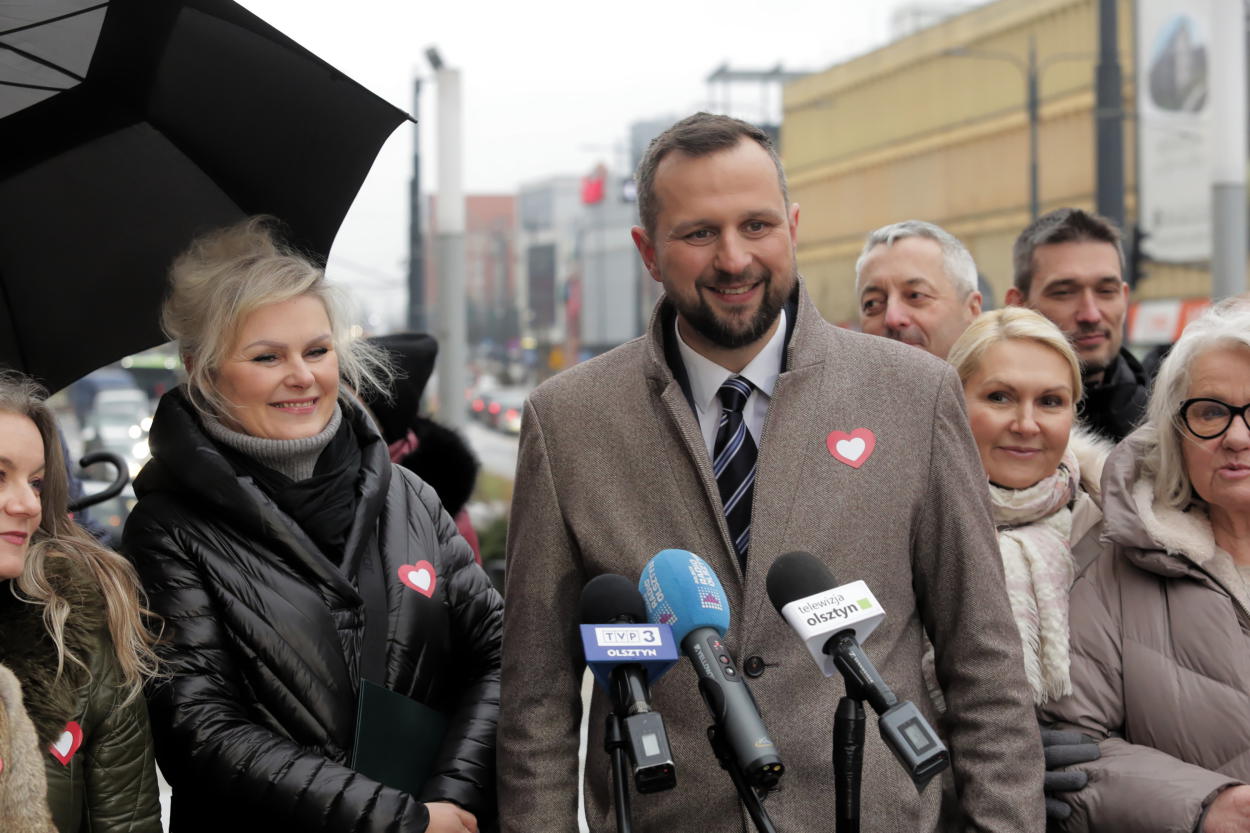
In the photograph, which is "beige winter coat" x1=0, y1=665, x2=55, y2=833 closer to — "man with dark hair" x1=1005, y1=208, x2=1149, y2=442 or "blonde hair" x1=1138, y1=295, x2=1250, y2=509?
"blonde hair" x1=1138, y1=295, x2=1250, y2=509

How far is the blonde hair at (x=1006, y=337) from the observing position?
3.39 meters

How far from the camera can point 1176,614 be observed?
9.61 feet

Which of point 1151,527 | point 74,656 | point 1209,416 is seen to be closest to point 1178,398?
point 1209,416

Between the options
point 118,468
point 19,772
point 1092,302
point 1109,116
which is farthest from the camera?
point 1109,116

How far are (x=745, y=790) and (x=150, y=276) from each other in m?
2.24

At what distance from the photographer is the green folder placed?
9.77 feet

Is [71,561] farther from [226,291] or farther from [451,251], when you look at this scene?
[451,251]

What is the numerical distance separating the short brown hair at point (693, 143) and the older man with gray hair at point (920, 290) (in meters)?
1.62

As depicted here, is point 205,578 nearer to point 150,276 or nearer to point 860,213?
point 150,276

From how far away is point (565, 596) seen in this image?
2.87 metres

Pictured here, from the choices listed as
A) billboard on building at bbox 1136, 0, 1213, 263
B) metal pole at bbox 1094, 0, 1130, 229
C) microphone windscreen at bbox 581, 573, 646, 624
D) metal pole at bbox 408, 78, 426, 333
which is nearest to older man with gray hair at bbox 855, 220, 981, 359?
microphone windscreen at bbox 581, 573, 646, 624

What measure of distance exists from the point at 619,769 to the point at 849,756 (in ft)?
1.15

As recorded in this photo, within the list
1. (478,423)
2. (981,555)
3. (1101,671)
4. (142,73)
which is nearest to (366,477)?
(142,73)

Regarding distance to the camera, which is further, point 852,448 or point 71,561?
point 71,561
